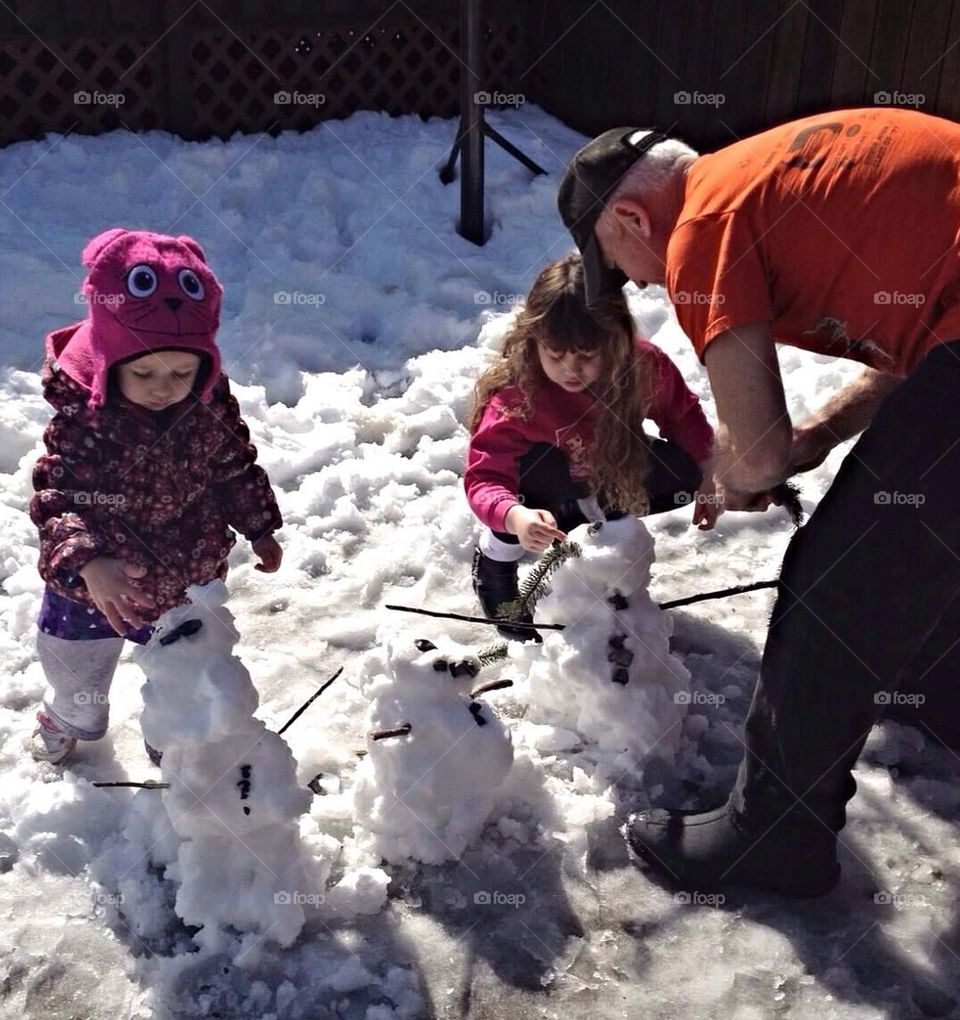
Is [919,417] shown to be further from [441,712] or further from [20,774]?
[20,774]

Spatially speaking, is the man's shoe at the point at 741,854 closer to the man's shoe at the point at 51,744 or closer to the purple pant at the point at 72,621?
the purple pant at the point at 72,621

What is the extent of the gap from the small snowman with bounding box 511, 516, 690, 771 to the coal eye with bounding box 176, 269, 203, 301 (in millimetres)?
1099

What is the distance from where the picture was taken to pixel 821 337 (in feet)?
7.61

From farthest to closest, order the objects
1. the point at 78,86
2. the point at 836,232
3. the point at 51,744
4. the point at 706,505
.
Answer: the point at 78,86 → the point at 706,505 → the point at 51,744 → the point at 836,232

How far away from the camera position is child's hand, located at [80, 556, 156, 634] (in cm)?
248

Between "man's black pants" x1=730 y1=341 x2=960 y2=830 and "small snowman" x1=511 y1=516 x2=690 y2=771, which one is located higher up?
"man's black pants" x1=730 y1=341 x2=960 y2=830

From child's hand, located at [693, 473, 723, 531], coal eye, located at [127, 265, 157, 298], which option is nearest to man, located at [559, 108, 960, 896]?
child's hand, located at [693, 473, 723, 531]

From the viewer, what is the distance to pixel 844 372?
480 centimetres

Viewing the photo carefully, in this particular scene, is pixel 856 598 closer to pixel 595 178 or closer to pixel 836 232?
pixel 836 232

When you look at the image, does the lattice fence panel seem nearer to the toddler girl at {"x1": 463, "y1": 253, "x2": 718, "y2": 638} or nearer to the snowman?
the toddler girl at {"x1": 463, "y1": 253, "x2": 718, "y2": 638}

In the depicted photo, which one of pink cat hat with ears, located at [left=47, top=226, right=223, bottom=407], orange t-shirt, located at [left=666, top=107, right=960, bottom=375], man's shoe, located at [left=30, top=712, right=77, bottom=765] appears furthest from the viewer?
man's shoe, located at [left=30, top=712, right=77, bottom=765]

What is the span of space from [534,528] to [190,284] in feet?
3.42

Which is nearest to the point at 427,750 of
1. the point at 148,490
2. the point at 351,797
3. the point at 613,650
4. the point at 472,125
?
the point at 351,797

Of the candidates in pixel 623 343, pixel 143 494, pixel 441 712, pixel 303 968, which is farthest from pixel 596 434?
pixel 303 968
